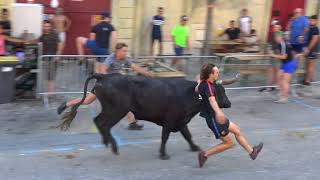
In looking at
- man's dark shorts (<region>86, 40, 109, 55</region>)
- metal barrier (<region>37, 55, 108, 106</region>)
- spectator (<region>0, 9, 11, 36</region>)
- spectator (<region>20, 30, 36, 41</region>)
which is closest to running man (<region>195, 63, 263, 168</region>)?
metal barrier (<region>37, 55, 108, 106</region>)

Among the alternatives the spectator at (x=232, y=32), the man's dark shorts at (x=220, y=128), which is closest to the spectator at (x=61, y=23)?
the spectator at (x=232, y=32)

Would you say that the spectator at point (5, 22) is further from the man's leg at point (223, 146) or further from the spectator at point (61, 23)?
the man's leg at point (223, 146)

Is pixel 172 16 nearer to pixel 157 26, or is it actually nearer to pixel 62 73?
pixel 157 26

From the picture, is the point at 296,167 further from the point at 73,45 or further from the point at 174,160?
the point at 73,45

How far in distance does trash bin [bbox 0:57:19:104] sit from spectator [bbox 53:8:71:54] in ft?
10.6

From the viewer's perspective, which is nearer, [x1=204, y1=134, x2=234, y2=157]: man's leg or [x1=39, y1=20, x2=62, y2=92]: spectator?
[x1=204, y1=134, x2=234, y2=157]: man's leg

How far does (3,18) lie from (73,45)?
2380mm

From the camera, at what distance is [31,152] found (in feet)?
24.9

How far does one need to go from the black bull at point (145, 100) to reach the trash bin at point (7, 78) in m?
3.13

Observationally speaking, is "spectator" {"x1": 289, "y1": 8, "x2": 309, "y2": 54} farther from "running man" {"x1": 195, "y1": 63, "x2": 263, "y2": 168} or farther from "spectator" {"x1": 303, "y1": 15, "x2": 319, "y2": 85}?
"running man" {"x1": 195, "y1": 63, "x2": 263, "y2": 168}

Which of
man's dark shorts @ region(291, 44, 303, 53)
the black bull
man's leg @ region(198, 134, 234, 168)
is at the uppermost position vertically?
man's dark shorts @ region(291, 44, 303, 53)

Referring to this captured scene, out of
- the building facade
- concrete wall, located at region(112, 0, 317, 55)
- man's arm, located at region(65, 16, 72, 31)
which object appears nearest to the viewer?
man's arm, located at region(65, 16, 72, 31)

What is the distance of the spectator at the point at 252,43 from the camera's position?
15109mm

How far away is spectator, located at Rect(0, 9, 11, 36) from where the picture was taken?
12177mm
